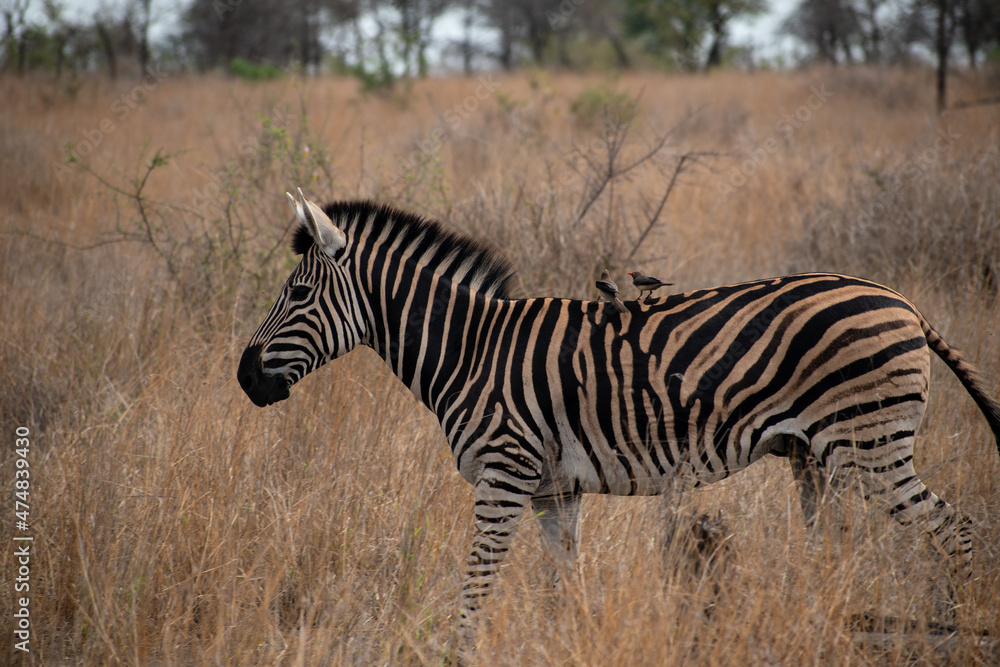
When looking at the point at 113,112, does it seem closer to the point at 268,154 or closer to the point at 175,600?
the point at 268,154

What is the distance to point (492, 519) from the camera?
2.94 metres

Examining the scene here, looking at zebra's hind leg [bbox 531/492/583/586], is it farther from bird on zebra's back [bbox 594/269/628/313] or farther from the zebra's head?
the zebra's head

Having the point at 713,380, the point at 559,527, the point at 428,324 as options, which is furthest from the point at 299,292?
the point at 713,380

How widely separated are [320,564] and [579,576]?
44.9 inches

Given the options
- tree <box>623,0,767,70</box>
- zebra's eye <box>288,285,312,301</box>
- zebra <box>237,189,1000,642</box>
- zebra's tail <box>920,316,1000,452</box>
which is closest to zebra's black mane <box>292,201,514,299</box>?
zebra <box>237,189,1000,642</box>

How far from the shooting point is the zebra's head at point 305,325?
125 inches

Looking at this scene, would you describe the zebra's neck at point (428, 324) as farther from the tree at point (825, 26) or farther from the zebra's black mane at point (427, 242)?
the tree at point (825, 26)

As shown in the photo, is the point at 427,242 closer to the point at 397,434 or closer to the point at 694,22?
the point at 397,434

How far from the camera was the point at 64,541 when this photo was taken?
3252mm

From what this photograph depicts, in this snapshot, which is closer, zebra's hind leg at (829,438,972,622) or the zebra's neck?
zebra's hind leg at (829,438,972,622)

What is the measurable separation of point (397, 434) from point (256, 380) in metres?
1.21

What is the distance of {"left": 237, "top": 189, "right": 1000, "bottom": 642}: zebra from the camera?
282cm

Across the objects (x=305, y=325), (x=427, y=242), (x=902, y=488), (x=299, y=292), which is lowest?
(x=902, y=488)

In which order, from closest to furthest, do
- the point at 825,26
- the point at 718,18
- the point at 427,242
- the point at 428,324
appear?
the point at 428,324 → the point at 427,242 → the point at 718,18 → the point at 825,26
